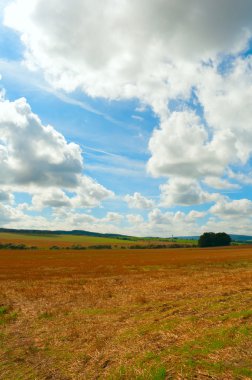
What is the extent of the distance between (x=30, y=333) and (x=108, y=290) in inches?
397

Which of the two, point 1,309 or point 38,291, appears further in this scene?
point 38,291

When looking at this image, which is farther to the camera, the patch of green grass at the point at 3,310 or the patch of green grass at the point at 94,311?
the patch of green grass at the point at 3,310

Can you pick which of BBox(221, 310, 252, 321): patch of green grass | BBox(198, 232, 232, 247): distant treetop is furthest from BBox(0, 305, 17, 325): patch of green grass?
BBox(198, 232, 232, 247): distant treetop

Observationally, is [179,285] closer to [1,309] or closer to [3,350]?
[1,309]

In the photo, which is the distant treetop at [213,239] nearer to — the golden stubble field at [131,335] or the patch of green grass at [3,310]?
the golden stubble field at [131,335]

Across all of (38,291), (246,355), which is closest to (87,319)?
(246,355)

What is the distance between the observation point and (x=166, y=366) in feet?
28.1

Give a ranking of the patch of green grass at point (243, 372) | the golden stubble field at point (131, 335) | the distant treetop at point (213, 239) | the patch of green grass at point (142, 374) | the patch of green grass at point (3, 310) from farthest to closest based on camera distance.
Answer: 1. the distant treetop at point (213, 239)
2. the patch of green grass at point (3, 310)
3. the golden stubble field at point (131, 335)
4. the patch of green grass at point (142, 374)
5. the patch of green grass at point (243, 372)

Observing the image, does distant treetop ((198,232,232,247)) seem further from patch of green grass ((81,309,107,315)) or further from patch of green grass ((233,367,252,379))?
patch of green grass ((233,367,252,379))

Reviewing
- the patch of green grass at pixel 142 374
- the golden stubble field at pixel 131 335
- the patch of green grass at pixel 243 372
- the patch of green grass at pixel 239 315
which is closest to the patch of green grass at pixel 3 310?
the golden stubble field at pixel 131 335

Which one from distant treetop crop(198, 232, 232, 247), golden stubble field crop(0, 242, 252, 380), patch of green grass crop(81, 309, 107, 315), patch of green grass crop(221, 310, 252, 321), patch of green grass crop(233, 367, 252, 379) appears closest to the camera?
patch of green grass crop(233, 367, 252, 379)

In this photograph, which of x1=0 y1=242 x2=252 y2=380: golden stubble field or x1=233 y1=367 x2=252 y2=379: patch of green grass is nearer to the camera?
x1=233 y1=367 x2=252 y2=379: patch of green grass

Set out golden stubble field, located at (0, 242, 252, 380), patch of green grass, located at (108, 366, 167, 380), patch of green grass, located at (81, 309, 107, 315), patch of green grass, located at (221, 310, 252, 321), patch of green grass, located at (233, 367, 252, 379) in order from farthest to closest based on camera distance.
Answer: patch of green grass, located at (81, 309, 107, 315) < patch of green grass, located at (221, 310, 252, 321) < golden stubble field, located at (0, 242, 252, 380) < patch of green grass, located at (108, 366, 167, 380) < patch of green grass, located at (233, 367, 252, 379)

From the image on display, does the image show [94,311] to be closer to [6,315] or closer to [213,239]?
[6,315]
